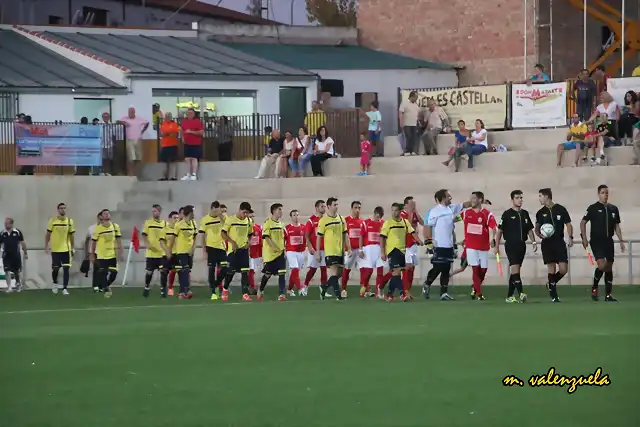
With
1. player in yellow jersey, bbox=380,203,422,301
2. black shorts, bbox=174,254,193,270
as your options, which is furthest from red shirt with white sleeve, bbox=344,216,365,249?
black shorts, bbox=174,254,193,270

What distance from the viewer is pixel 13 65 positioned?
1769 inches

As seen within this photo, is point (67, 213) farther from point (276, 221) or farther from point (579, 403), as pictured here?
point (579, 403)

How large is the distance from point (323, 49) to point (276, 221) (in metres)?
23.8

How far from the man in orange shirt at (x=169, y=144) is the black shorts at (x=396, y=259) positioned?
14.9 m

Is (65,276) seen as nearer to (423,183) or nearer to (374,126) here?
(423,183)

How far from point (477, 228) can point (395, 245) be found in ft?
5.20

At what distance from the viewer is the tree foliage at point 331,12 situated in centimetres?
8212

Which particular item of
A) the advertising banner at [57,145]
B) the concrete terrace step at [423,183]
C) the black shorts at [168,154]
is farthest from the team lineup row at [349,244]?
the black shorts at [168,154]

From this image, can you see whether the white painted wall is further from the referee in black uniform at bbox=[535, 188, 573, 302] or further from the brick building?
the referee in black uniform at bbox=[535, 188, 573, 302]

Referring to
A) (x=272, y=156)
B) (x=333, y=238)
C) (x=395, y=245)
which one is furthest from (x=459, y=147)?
(x=395, y=245)

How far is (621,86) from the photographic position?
38625mm

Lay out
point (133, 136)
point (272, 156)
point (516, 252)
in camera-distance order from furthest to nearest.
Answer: point (133, 136), point (272, 156), point (516, 252)

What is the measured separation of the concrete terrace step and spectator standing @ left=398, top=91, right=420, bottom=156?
2.67 metres

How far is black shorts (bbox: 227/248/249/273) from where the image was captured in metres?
29.8
